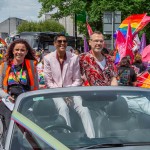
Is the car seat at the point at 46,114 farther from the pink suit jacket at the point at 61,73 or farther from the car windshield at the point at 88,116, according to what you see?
the pink suit jacket at the point at 61,73

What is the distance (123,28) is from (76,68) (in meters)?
11.6

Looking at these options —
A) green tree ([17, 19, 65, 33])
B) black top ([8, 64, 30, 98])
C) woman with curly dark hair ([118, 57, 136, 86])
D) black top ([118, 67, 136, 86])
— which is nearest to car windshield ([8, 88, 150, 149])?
black top ([8, 64, 30, 98])

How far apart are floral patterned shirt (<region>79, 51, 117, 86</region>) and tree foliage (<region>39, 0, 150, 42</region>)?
30866 millimetres

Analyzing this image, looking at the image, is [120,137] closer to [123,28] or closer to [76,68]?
[76,68]

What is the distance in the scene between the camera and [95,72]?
7230 millimetres

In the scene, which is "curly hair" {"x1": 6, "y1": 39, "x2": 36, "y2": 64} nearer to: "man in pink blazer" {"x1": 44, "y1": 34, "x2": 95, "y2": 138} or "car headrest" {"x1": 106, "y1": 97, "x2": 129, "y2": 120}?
"man in pink blazer" {"x1": 44, "y1": 34, "x2": 95, "y2": 138}

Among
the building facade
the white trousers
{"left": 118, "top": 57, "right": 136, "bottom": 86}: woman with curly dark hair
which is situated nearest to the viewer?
the white trousers

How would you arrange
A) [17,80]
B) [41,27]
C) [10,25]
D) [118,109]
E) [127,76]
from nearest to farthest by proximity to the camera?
[118,109] < [17,80] < [127,76] < [41,27] < [10,25]

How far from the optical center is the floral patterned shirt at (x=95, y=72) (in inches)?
285

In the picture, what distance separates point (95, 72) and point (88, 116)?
2786mm

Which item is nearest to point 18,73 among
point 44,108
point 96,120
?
point 44,108

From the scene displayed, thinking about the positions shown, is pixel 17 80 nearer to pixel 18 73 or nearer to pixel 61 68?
pixel 18 73

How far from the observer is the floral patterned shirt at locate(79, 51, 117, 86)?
285 inches

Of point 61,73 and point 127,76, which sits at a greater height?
point 61,73
